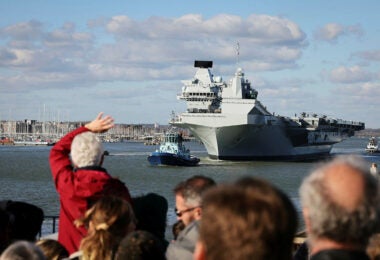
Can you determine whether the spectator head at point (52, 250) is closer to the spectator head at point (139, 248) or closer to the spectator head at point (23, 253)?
the spectator head at point (139, 248)

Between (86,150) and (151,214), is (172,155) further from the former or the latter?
(86,150)

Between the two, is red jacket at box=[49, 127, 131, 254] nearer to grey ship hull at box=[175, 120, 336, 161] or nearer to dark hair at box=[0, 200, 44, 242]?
dark hair at box=[0, 200, 44, 242]

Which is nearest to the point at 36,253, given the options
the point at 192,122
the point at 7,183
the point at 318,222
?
the point at 318,222

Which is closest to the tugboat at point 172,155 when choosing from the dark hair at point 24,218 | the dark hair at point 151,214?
the dark hair at point 151,214

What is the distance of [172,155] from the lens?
6291 centimetres

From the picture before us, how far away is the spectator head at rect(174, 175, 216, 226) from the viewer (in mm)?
4336

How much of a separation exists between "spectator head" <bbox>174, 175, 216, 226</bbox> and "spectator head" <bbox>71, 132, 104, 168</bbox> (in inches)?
Answer: 30.2

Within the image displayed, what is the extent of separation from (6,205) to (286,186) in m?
39.4

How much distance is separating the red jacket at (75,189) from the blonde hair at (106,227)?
21.4 inches

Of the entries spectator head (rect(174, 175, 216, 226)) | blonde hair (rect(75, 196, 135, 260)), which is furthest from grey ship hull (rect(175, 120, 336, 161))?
blonde hair (rect(75, 196, 135, 260))

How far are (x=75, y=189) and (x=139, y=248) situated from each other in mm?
1254

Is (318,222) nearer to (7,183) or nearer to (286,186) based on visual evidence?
(286,186)

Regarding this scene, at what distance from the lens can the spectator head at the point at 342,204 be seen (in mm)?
2701

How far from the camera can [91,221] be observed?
413 centimetres
